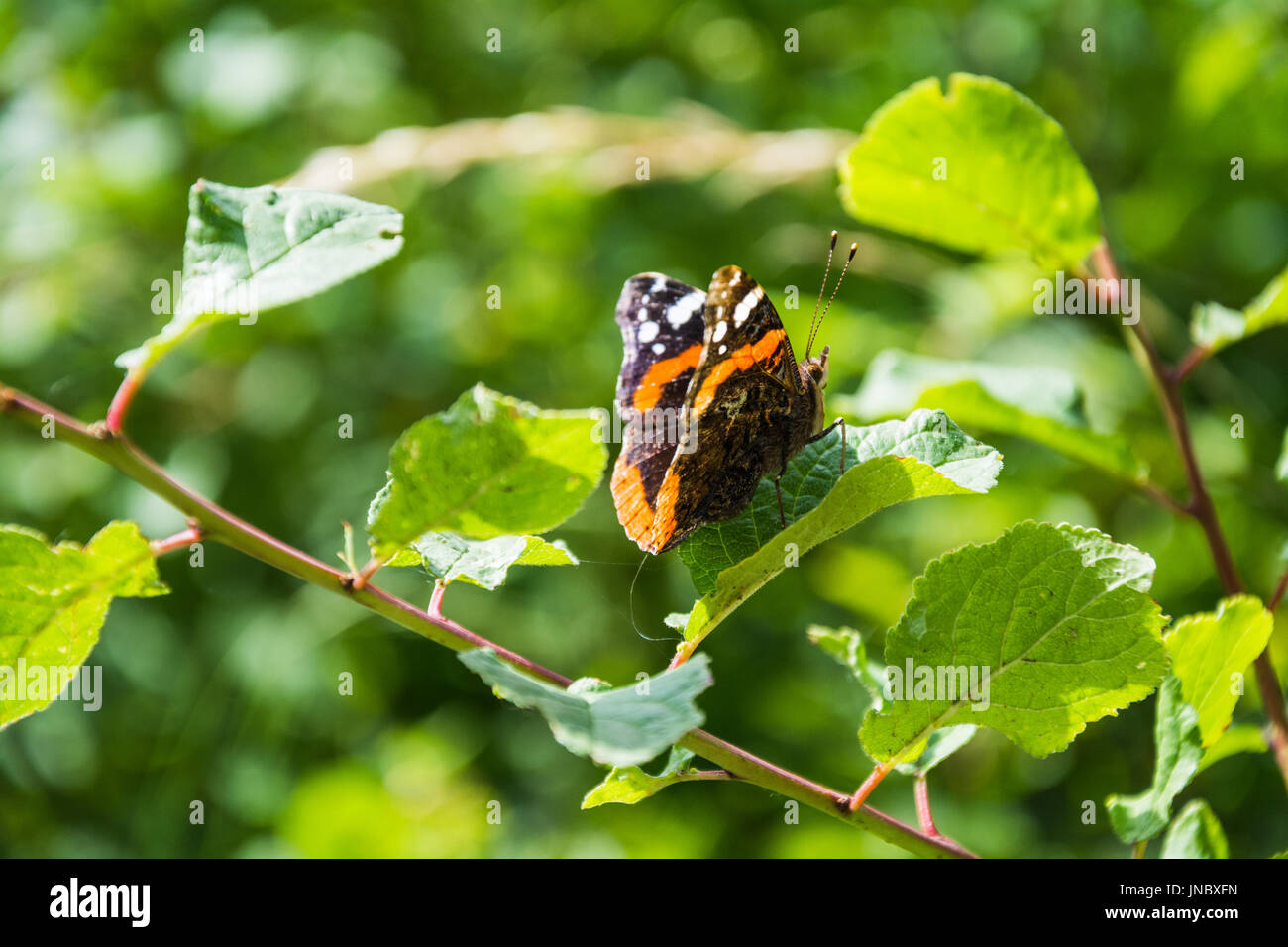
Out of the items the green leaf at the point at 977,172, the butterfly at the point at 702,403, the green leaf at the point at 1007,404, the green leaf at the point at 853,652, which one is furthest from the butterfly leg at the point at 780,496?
the green leaf at the point at 977,172

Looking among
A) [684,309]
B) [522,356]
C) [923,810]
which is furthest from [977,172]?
[522,356]

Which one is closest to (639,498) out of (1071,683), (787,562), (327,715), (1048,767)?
(787,562)

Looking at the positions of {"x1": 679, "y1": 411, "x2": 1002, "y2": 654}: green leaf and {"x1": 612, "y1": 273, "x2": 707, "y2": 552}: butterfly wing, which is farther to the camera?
{"x1": 612, "y1": 273, "x2": 707, "y2": 552}: butterfly wing

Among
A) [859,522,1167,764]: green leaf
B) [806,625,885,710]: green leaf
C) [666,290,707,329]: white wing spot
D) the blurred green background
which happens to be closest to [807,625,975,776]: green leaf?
[806,625,885,710]: green leaf

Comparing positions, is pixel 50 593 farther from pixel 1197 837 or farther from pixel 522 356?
pixel 522 356

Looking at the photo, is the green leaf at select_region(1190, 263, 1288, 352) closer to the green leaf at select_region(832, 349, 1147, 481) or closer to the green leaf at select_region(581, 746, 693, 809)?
the green leaf at select_region(832, 349, 1147, 481)

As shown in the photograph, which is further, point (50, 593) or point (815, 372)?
point (815, 372)
